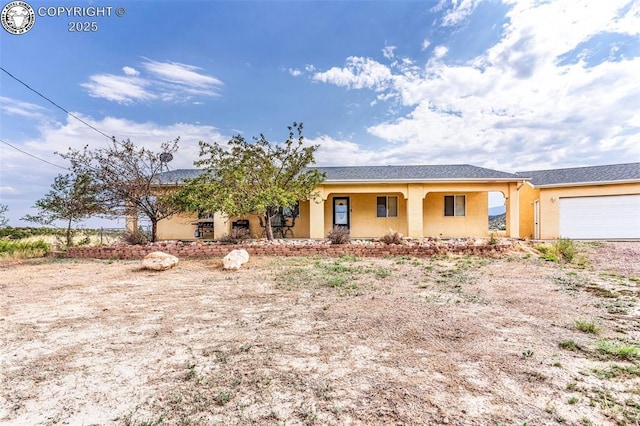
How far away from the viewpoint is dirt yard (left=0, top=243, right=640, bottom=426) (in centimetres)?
221

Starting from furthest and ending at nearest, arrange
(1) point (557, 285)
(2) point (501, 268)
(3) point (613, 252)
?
(3) point (613, 252) < (2) point (501, 268) < (1) point (557, 285)

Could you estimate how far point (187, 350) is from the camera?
3.23 m

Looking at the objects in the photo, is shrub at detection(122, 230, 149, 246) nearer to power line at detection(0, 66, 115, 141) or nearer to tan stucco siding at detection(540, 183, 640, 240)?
power line at detection(0, 66, 115, 141)

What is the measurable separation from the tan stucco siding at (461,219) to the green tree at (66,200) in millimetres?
14359

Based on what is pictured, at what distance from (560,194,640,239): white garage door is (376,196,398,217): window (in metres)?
7.73

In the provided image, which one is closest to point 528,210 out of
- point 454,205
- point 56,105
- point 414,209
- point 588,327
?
point 454,205

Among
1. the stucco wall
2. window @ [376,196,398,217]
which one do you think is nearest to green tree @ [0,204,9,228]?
the stucco wall

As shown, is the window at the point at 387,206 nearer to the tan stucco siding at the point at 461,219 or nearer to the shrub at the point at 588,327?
the tan stucco siding at the point at 461,219

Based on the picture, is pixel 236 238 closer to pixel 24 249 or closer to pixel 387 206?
pixel 24 249

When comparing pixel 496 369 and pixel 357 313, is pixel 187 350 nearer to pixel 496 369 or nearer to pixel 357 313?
pixel 357 313

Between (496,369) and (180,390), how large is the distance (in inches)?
107

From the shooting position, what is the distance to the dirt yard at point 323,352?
2209 mm

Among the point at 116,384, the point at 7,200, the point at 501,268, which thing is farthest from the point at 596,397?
the point at 7,200

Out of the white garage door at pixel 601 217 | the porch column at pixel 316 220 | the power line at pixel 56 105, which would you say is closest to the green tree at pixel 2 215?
the power line at pixel 56 105
